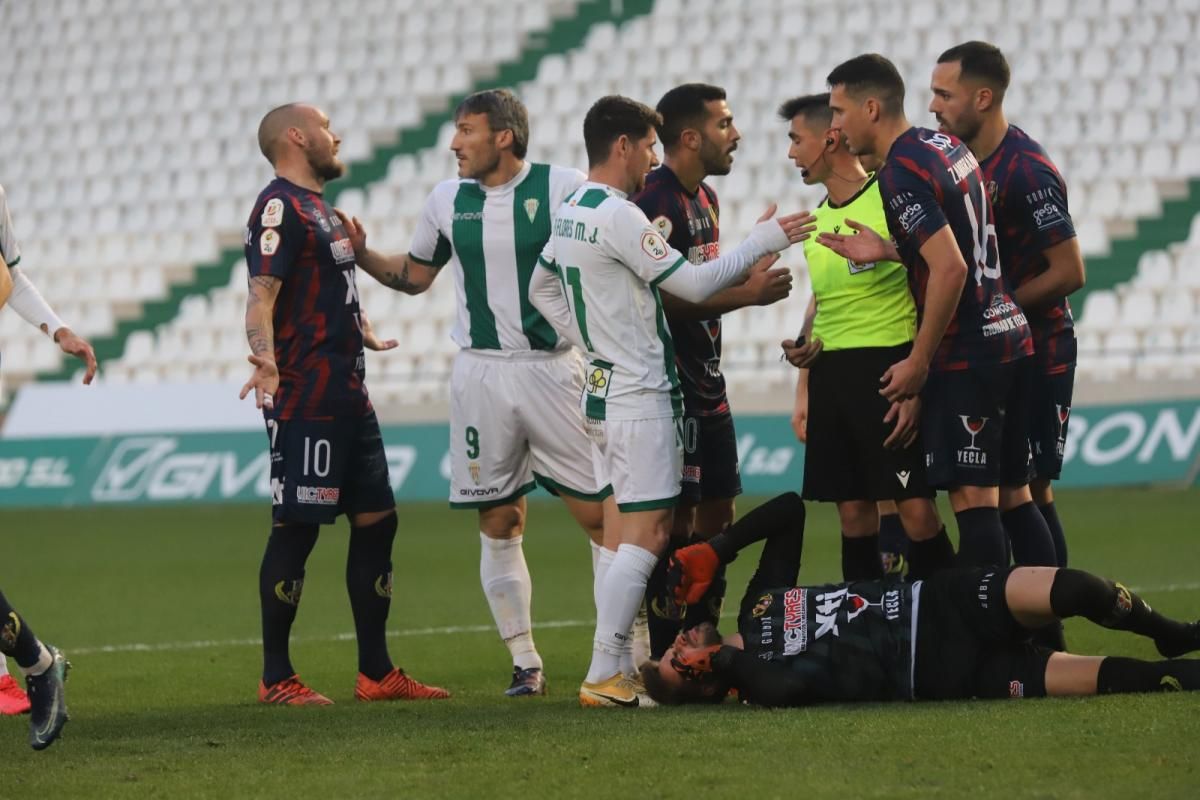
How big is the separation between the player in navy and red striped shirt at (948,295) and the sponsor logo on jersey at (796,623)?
0.60 meters

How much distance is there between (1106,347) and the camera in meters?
18.0

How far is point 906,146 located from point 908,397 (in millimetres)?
803

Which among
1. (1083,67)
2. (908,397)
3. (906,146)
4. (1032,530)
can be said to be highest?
(1083,67)

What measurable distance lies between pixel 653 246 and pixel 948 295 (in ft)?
3.11

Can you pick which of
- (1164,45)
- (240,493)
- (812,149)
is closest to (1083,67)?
(1164,45)

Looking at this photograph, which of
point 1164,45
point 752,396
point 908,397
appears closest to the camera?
point 908,397

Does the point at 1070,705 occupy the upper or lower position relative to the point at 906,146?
lower

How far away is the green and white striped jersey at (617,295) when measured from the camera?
5641mm

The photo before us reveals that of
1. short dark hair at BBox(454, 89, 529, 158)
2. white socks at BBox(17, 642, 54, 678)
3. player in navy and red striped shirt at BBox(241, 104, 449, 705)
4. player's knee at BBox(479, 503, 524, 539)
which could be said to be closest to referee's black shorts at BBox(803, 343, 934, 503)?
player's knee at BBox(479, 503, 524, 539)

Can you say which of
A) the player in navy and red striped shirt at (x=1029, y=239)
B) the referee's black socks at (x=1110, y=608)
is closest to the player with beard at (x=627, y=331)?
the player in navy and red striped shirt at (x=1029, y=239)

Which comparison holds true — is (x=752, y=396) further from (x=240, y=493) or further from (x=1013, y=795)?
(x=1013, y=795)

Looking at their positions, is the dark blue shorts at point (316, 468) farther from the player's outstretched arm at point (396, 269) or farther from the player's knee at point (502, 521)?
the player's outstretched arm at point (396, 269)

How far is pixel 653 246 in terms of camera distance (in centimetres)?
564

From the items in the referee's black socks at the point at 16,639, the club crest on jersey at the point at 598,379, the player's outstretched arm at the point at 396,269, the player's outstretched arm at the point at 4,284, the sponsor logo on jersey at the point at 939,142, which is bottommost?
the referee's black socks at the point at 16,639
